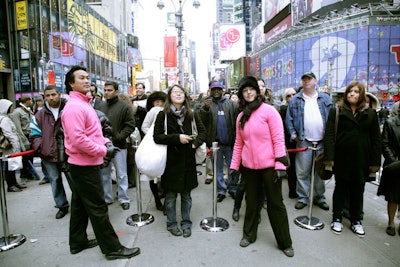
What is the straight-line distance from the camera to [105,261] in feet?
10.9

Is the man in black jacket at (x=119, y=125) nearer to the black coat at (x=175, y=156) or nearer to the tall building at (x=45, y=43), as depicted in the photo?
the black coat at (x=175, y=156)

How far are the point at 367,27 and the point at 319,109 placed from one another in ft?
134

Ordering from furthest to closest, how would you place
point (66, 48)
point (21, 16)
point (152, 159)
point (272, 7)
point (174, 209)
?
point (272, 7) → point (66, 48) → point (21, 16) → point (174, 209) → point (152, 159)

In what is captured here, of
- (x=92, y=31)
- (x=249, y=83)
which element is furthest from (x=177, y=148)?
(x=92, y=31)

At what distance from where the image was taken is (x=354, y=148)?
3867 mm

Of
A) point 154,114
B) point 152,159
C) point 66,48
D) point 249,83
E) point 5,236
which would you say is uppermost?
point 66,48

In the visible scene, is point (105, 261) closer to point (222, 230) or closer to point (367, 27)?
point (222, 230)

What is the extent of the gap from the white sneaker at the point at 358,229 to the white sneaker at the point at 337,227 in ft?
0.54

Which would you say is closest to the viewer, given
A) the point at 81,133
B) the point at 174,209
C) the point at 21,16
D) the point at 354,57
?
the point at 81,133

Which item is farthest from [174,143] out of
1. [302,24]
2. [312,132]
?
[302,24]

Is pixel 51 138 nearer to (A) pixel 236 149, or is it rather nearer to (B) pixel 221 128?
A: (B) pixel 221 128

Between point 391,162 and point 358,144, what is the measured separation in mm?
526

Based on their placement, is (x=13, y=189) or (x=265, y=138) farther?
(x=13, y=189)

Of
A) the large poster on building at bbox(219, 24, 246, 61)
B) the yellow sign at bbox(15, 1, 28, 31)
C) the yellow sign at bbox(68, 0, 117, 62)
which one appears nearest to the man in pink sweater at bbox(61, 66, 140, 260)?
the yellow sign at bbox(15, 1, 28, 31)
